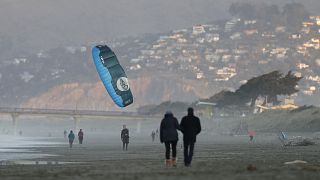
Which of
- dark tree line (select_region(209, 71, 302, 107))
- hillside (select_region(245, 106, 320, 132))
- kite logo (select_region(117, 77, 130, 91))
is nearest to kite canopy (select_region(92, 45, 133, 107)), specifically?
kite logo (select_region(117, 77, 130, 91))

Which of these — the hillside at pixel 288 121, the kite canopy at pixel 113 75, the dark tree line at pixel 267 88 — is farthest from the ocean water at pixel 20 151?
the dark tree line at pixel 267 88

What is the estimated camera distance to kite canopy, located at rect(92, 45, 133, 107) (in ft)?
131

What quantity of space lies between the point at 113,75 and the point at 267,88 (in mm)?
84901

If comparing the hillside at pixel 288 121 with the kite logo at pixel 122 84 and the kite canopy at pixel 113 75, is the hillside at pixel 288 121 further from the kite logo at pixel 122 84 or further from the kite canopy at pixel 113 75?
the kite logo at pixel 122 84

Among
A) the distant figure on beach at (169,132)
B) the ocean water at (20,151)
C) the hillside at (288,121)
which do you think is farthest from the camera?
the hillside at (288,121)

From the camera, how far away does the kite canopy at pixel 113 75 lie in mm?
39875

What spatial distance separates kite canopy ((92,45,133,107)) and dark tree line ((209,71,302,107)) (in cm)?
8109

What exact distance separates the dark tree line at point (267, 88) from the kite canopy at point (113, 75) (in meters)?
81.1

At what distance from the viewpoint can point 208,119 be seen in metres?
137

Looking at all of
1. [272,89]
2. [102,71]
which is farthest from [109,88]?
[272,89]

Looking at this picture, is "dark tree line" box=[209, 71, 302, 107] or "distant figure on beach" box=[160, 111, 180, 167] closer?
"distant figure on beach" box=[160, 111, 180, 167]

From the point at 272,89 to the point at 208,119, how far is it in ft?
57.0

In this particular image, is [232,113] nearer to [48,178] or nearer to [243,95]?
[243,95]

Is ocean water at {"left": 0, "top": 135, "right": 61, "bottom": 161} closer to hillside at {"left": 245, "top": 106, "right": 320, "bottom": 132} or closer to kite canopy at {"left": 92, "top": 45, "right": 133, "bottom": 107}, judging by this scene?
kite canopy at {"left": 92, "top": 45, "right": 133, "bottom": 107}
